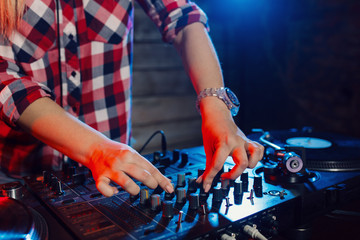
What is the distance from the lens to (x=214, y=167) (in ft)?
2.48

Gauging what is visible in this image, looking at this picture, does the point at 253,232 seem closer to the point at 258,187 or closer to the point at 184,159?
the point at 258,187

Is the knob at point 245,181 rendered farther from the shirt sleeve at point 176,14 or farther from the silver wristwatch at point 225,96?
the shirt sleeve at point 176,14

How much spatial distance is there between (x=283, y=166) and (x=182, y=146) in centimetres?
203

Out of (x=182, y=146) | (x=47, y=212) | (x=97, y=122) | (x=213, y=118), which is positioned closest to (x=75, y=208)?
(x=47, y=212)

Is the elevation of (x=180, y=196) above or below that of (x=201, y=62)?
below

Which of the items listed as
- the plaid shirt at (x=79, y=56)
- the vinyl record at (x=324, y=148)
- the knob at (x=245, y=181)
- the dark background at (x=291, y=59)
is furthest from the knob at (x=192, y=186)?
the dark background at (x=291, y=59)

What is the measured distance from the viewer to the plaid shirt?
0.99 metres

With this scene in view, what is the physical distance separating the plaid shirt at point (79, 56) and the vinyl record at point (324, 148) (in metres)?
0.49

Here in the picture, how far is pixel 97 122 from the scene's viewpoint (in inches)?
46.8

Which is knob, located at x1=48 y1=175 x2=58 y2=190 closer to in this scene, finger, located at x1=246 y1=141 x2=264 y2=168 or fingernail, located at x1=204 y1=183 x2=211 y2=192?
fingernail, located at x1=204 y1=183 x2=211 y2=192

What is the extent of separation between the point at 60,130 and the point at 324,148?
2.54 feet

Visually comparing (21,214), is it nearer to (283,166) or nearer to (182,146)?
(283,166)

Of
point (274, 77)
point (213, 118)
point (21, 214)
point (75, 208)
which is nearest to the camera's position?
point (21, 214)

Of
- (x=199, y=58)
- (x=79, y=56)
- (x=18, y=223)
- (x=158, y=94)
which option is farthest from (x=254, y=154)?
(x=158, y=94)
